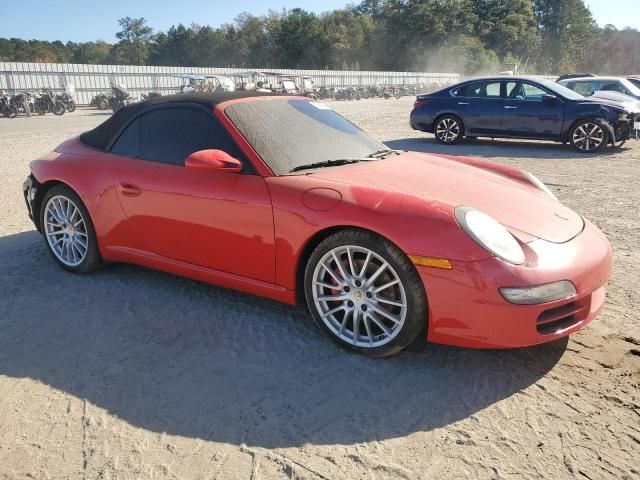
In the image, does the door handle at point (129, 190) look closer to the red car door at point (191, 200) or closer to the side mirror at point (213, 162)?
the red car door at point (191, 200)

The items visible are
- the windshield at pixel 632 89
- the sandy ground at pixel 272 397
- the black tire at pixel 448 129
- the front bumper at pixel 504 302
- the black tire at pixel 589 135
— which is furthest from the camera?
the windshield at pixel 632 89

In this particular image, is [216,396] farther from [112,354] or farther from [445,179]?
[445,179]

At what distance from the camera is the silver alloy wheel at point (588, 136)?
10.4m

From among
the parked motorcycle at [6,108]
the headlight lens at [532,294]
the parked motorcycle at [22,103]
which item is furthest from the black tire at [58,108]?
the headlight lens at [532,294]

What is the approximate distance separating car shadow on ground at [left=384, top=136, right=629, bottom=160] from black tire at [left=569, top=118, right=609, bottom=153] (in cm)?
17

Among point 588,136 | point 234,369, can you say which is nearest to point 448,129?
point 588,136

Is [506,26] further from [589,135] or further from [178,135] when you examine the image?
[178,135]

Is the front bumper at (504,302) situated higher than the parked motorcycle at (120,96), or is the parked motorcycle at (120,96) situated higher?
the parked motorcycle at (120,96)

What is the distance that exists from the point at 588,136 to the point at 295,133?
29.3 ft

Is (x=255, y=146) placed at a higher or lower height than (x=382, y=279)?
higher

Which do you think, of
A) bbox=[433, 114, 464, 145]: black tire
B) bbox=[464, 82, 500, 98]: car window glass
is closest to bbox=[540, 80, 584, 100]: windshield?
bbox=[464, 82, 500, 98]: car window glass

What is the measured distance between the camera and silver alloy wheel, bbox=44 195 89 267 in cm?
411

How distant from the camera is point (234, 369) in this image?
9.19ft

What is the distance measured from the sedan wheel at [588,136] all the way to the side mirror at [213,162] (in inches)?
369
